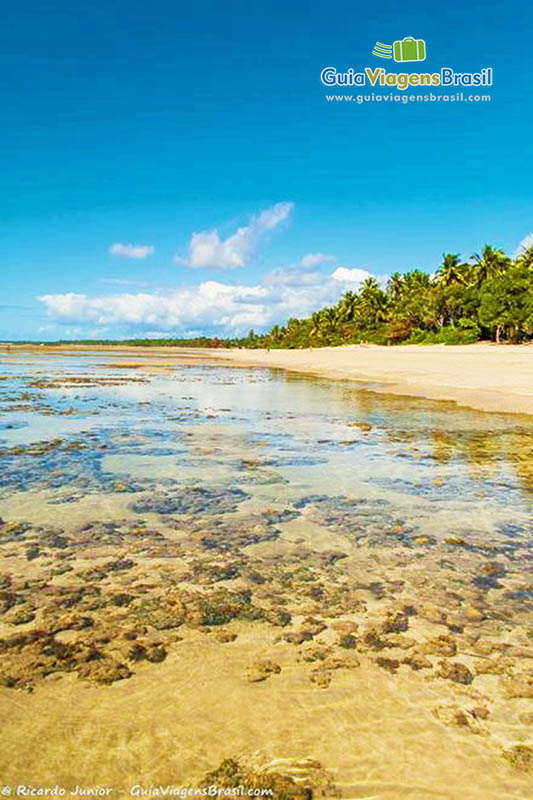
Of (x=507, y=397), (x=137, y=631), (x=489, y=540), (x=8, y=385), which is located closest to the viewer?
(x=137, y=631)

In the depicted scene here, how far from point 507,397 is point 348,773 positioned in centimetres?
2311

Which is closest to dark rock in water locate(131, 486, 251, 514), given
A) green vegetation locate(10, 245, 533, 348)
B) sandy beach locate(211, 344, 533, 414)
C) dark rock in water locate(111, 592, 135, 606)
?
dark rock in water locate(111, 592, 135, 606)

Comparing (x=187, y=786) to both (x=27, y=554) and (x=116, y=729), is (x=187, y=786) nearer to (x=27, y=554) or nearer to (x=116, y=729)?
(x=116, y=729)

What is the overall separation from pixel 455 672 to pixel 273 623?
65.2 inches

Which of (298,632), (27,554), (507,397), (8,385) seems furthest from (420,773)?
(8,385)

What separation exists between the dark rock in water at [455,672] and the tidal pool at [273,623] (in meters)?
0.02

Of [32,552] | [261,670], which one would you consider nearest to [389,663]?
[261,670]

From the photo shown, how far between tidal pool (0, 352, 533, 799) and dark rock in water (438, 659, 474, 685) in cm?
2

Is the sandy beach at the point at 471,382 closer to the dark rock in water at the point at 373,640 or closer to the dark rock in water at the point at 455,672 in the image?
the dark rock in water at the point at 373,640

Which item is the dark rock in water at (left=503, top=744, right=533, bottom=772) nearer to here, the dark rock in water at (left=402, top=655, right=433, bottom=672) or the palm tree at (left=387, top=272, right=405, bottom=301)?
the dark rock in water at (left=402, top=655, right=433, bottom=672)

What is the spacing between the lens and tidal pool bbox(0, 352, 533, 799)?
134 inches

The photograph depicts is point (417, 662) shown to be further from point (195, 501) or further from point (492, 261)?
point (492, 261)

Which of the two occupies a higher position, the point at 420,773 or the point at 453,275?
the point at 453,275

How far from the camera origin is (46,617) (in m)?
5.04
